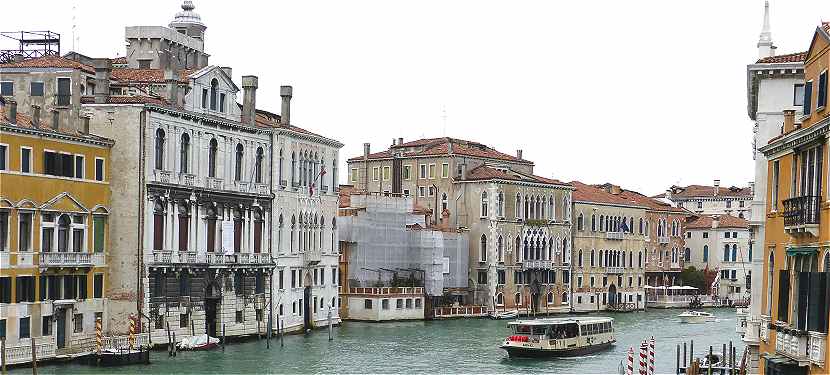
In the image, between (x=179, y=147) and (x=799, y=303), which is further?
(x=179, y=147)

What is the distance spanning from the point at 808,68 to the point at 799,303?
8.61 ft

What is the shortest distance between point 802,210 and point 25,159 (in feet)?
51.9

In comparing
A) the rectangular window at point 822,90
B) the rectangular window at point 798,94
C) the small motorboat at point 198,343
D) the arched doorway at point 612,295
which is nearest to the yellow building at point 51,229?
the small motorboat at point 198,343

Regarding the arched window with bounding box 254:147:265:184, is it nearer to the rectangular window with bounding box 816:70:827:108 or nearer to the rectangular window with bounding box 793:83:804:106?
the rectangular window with bounding box 793:83:804:106

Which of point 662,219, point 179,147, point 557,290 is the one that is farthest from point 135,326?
point 662,219

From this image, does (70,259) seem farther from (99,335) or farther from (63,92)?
(63,92)

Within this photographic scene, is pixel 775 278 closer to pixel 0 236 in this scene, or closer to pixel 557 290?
pixel 0 236

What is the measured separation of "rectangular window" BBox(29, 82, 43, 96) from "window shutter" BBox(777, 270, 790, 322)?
1791 centimetres

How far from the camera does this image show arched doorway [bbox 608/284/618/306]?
5419 centimetres

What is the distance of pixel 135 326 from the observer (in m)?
28.5

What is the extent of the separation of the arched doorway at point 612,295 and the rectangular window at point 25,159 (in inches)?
1282

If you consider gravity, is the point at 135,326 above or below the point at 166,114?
below

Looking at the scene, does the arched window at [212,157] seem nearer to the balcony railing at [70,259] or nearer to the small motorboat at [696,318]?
the balcony railing at [70,259]

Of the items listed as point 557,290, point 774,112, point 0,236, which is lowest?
point 557,290
